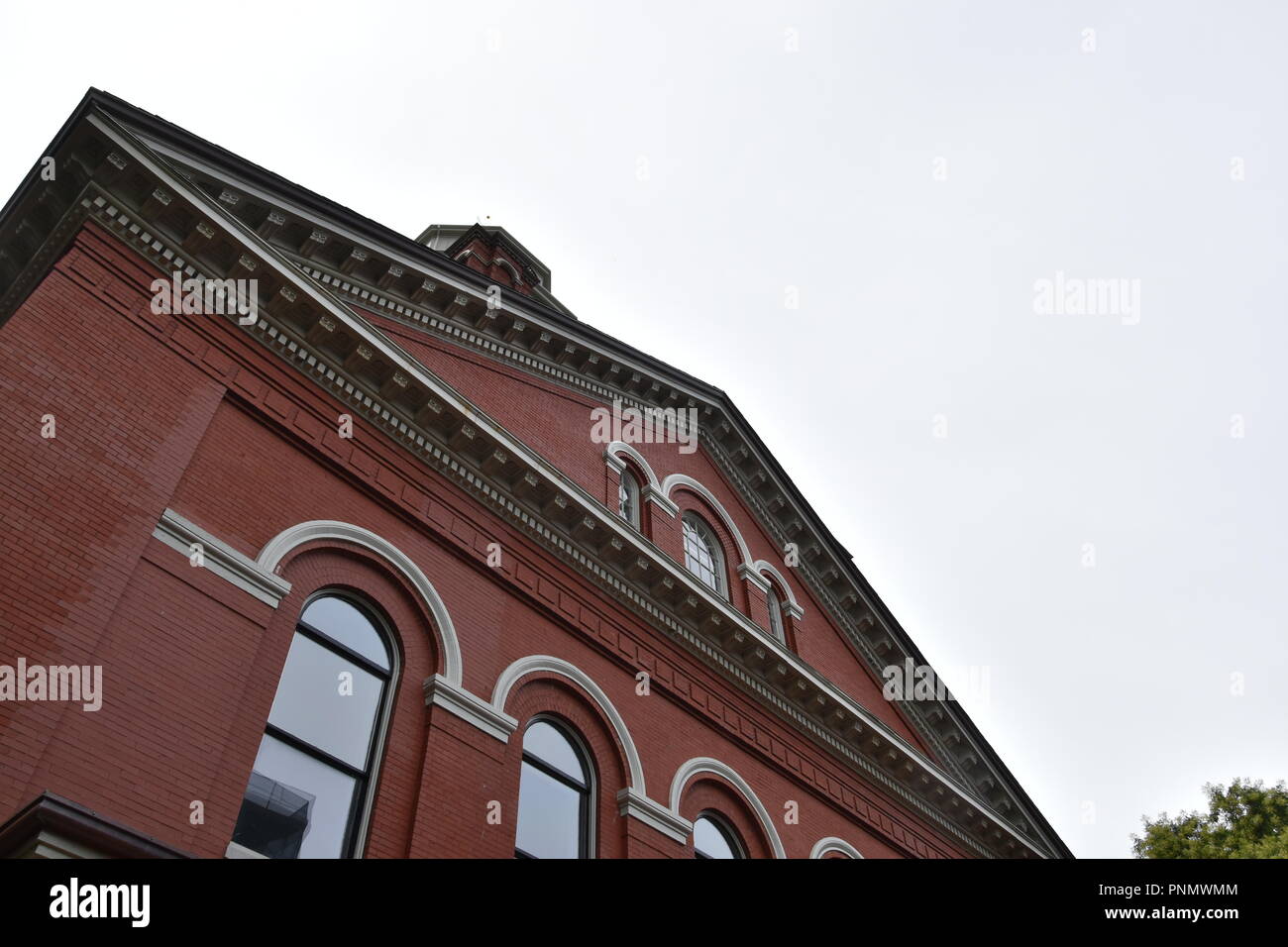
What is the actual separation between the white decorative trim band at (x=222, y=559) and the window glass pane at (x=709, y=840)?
6.50 meters

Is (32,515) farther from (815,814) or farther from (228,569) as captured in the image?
(815,814)

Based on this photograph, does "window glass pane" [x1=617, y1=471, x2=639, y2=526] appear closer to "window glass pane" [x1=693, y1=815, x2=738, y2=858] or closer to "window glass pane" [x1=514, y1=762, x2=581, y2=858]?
"window glass pane" [x1=693, y1=815, x2=738, y2=858]

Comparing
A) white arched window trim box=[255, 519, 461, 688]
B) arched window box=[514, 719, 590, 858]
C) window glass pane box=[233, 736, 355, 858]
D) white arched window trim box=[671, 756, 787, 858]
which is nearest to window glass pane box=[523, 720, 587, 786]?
arched window box=[514, 719, 590, 858]

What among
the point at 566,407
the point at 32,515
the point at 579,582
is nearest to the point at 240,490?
the point at 32,515

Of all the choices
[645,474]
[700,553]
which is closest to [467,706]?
[645,474]

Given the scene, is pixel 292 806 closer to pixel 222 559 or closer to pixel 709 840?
pixel 222 559

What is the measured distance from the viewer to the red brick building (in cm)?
764

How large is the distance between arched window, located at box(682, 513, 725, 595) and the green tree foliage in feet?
60.2

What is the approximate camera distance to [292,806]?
8461mm

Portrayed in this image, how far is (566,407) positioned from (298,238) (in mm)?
5020

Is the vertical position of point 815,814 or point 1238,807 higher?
point 1238,807

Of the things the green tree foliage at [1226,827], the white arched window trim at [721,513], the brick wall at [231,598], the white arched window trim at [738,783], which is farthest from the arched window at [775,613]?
the green tree foliage at [1226,827]

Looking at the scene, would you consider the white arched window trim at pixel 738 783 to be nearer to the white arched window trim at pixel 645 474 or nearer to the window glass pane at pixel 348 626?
the white arched window trim at pixel 645 474

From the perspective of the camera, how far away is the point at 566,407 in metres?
15.5
